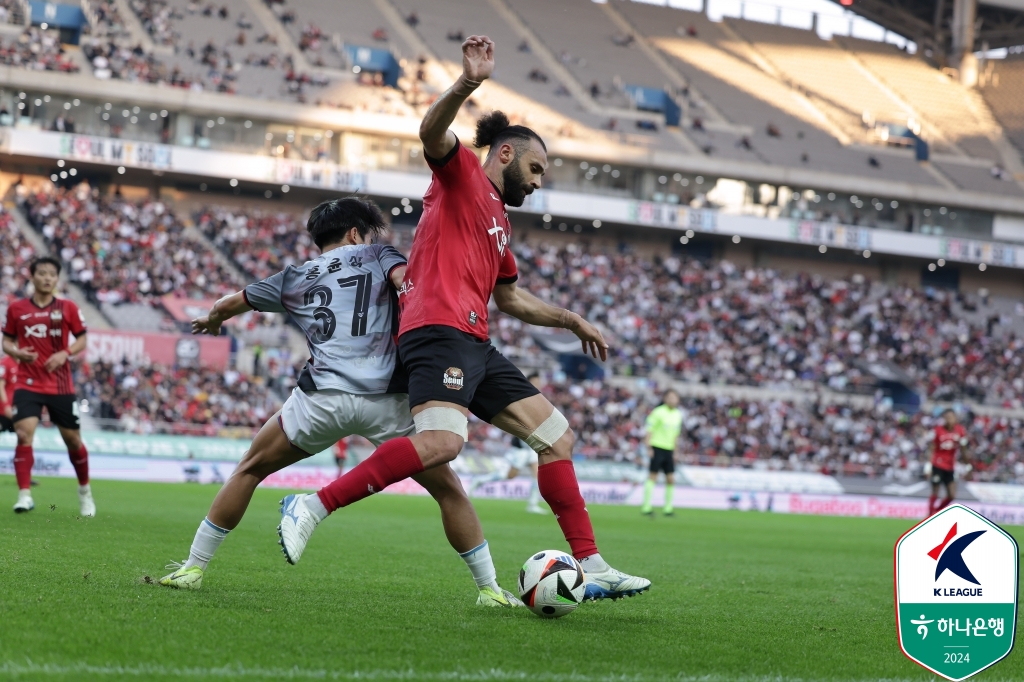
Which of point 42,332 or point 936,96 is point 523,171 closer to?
point 42,332

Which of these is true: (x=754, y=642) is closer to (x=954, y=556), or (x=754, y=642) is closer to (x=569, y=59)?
(x=954, y=556)

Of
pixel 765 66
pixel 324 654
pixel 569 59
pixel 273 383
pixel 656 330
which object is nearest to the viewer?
pixel 324 654

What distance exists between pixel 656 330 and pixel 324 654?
3807 centimetres

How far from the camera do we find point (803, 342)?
4322 cm

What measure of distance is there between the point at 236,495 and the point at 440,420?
133 cm

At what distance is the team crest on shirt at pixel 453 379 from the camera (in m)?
5.19

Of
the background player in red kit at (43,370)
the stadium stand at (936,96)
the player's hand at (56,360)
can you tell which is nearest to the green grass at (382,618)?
the background player in red kit at (43,370)

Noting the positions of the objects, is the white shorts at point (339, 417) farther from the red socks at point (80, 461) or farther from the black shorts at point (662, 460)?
the black shorts at point (662, 460)

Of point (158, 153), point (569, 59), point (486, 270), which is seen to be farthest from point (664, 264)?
point (486, 270)

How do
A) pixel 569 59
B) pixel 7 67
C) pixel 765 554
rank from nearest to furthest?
pixel 765 554
pixel 7 67
pixel 569 59

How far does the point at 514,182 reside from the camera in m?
5.66

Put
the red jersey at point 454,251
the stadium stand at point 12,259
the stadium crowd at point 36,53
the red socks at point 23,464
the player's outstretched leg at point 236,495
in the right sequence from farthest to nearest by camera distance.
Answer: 1. the stadium crowd at point 36,53
2. the stadium stand at point 12,259
3. the red socks at point 23,464
4. the player's outstretched leg at point 236,495
5. the red jersey at point 454,251

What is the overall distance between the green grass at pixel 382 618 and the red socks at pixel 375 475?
0.54 m

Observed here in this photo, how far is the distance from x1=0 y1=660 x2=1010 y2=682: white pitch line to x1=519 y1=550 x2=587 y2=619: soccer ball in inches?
46.4
